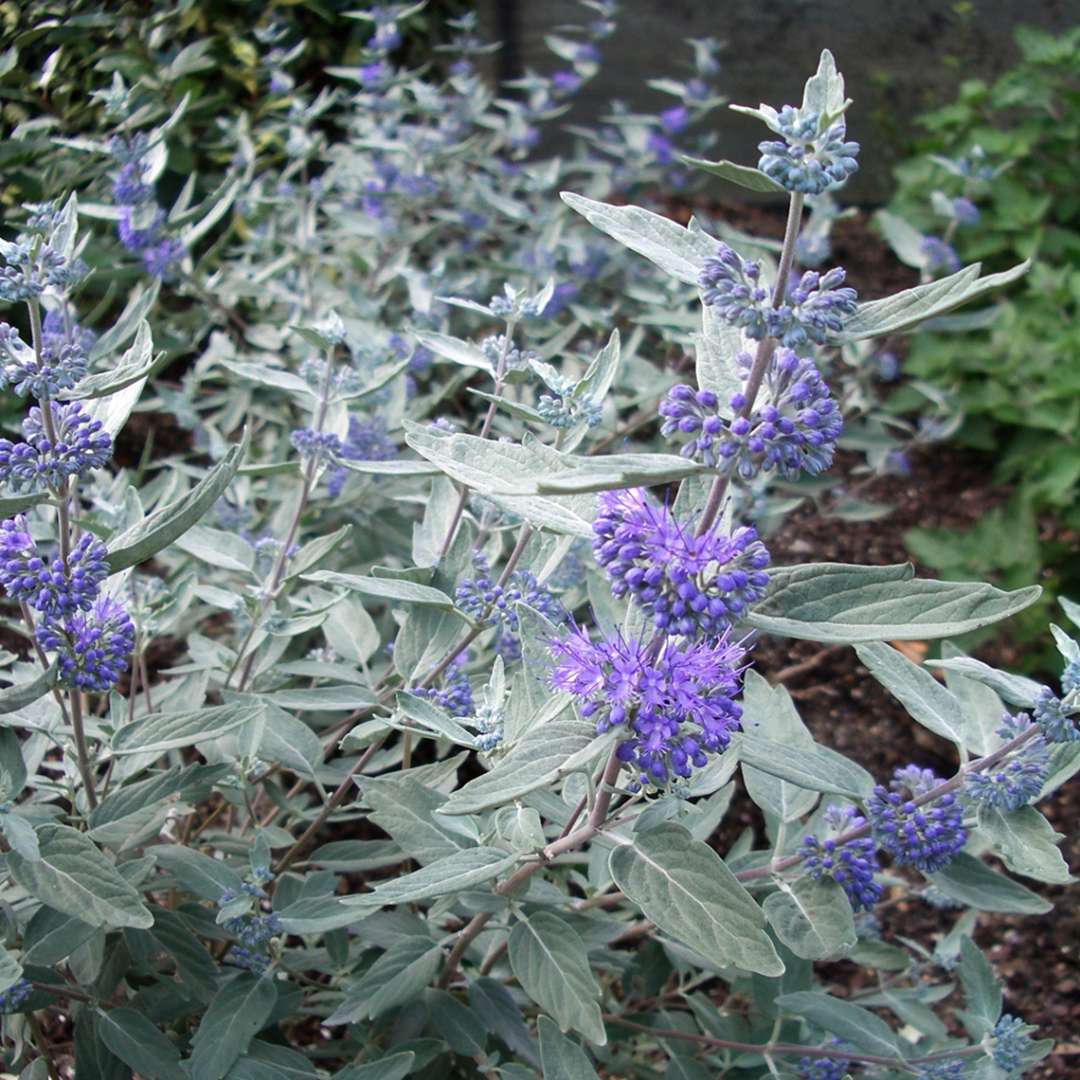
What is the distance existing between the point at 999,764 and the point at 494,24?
5314 mm

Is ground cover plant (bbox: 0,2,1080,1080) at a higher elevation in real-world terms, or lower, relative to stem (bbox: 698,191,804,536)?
lower

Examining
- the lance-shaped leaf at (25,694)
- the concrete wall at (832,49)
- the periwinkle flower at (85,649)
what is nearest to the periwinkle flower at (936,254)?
the concrete wall at (832,49)

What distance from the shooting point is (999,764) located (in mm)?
1798

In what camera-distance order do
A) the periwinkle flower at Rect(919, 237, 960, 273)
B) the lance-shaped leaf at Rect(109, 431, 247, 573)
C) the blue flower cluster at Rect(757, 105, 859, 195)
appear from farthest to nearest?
the periwinkle flower at Rect(919, 237, 960, 273) → the lance-shaped leaf at Rect(109, 431, 247, 573) → the blue flower cluster at Rect(757, 105, 859, 195)

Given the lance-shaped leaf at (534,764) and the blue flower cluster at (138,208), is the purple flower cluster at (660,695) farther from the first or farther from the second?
the blue flower cluster at (138,208)

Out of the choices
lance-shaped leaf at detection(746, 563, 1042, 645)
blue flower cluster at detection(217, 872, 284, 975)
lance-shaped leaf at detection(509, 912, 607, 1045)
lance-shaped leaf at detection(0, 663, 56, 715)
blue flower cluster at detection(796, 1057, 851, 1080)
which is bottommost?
blue flower cluster at detection(796, 1057, 851, 1080)

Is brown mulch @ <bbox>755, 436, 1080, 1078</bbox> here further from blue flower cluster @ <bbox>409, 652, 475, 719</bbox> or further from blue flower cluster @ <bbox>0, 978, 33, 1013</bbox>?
blue flower cluster @ <bbox>0, 978, 33, 1013</bbox>

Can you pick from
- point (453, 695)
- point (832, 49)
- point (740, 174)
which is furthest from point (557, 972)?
point (832, 49)

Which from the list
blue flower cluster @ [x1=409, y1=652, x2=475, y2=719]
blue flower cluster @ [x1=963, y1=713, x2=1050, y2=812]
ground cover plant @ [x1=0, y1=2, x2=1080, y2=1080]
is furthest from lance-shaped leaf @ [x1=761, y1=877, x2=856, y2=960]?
blue flower cluster @ [x1=409, y1=652, x2=475, y2=719]

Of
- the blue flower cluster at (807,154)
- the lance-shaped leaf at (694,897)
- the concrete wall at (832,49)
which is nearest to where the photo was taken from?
the blue flower cluster at (807,154)

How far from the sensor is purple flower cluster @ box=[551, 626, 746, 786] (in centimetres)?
139

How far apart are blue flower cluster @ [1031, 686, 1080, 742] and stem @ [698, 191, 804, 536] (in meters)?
0.65

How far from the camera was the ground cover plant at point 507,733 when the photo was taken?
4.30 ft

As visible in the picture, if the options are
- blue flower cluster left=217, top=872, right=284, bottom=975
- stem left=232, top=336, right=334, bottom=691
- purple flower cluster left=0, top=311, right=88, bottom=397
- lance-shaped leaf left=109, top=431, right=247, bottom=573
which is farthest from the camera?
stem left=232, top=336, right=334, bottom=691
